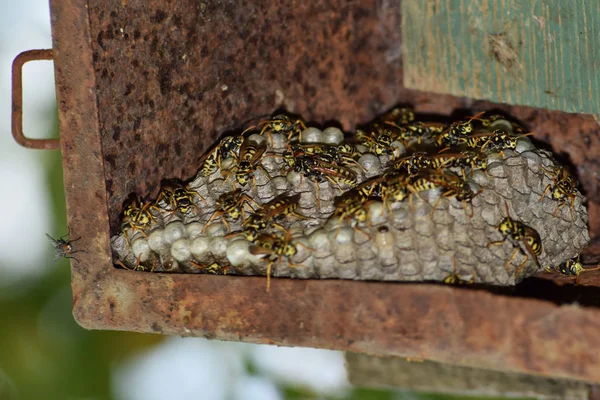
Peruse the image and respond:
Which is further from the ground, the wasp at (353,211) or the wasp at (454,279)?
the wasp at (353,211)

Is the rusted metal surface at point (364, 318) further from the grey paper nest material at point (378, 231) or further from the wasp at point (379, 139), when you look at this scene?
the wasp at point (379, 139)

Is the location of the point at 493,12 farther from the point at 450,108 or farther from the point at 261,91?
the point at 261,91

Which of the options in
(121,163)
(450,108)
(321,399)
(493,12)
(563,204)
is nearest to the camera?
(121,163)

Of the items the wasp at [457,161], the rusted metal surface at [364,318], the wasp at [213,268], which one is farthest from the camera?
the wasp at [457,161]

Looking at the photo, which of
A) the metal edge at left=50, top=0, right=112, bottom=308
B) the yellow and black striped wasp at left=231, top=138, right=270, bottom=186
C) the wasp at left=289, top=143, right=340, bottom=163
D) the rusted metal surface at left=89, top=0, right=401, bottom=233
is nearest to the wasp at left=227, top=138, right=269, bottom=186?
the yellow and black striped wasp at left=231, top=138, right=270, bottom=186

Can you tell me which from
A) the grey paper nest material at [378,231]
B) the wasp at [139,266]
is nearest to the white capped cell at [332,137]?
the grey paper nest material at [378,231]

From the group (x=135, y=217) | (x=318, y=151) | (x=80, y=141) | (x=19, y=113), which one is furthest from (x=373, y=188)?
(x=19, y=113)

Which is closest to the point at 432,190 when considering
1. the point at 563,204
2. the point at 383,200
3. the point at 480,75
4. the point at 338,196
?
the point at 383,200
